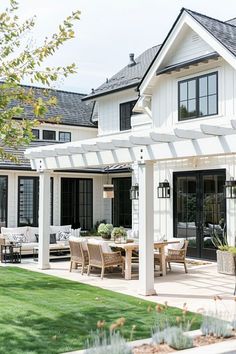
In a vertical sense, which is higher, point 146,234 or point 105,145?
point 105,145

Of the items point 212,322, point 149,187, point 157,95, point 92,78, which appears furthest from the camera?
point 92,78

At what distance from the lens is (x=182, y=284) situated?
1096 centimetres

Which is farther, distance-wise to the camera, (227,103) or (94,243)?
(227,103)

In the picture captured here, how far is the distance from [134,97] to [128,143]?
1017 centimetres

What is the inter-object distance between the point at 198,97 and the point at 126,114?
5.92 metres

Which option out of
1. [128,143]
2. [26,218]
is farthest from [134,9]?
[26,218]

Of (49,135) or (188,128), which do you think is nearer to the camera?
(188,128)

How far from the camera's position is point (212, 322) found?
6129 mm

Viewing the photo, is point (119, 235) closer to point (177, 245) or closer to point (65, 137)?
point (177, 245)

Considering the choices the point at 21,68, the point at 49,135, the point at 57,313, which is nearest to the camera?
the point at 21,68

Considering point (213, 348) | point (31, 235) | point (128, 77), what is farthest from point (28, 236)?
point (213, 348)

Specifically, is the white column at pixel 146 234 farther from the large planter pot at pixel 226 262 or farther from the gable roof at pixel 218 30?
the gable roof at pixel 218 30

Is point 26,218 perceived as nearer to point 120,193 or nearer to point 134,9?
Answer: point 120,193

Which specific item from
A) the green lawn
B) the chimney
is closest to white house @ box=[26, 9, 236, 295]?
the green lawn
